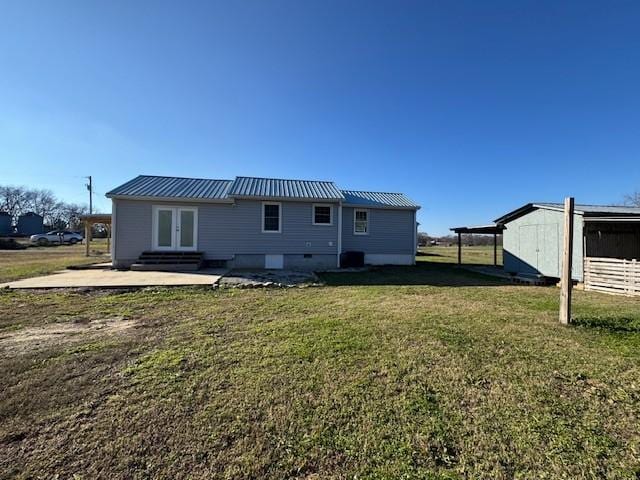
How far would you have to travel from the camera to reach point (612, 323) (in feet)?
17.5

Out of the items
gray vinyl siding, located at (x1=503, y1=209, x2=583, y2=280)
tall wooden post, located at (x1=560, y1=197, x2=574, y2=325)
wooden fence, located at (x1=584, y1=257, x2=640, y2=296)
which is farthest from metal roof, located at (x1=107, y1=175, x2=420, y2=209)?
tall wooden post, located at (x1=560, y1=197, x2=574, y2=325)

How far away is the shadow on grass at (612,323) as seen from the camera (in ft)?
16.3

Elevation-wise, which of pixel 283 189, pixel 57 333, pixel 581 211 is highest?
pixel 283 189

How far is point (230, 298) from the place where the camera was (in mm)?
7004

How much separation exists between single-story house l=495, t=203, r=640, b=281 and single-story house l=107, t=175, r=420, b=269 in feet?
26.0

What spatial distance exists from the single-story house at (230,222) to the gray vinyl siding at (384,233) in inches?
81.7

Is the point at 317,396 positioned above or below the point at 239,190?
below

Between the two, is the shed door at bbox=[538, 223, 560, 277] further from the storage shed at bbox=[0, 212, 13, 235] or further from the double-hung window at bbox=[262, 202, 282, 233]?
the storage shed at bbox=[0, 212, 13, 235]

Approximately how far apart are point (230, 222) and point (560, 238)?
12.5m

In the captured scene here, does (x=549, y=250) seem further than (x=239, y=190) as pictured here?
No

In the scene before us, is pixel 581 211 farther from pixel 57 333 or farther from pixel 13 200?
pixel 13 200

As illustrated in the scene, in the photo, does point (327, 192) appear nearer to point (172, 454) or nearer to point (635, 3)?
point (635, 3)

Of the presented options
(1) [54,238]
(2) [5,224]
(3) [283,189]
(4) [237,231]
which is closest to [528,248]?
(3) [283,189]

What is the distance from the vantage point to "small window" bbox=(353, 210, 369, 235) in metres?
15.2
